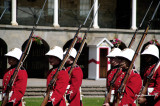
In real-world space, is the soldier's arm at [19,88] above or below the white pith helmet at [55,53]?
below

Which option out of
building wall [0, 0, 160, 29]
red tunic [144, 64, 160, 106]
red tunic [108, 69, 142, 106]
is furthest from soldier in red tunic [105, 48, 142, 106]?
building wall [0, 0, 160, 29]

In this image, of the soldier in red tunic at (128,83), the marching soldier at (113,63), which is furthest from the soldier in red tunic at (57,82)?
the marching soldier at (113,63)

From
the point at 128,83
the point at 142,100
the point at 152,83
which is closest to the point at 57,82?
the point at 128,83

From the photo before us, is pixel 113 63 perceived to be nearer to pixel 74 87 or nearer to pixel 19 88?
pixel 74 87

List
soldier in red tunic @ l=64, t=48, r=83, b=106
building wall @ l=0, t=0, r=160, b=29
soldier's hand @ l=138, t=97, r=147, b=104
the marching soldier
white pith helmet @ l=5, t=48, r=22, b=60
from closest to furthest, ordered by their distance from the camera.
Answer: soldier's hand @ l=138, t=97, r=147, b=104 → white pith helmet @ l=5, t=48, r=22, b=60 → the marching soldier → soldier in red tunic @ l=64, t=48, r=83, b=106 → building wall @ l=0, t=0, r=160, b=29

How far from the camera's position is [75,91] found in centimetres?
847

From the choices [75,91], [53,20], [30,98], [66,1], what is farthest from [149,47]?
[66,1]

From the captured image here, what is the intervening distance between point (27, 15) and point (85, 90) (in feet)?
33.1

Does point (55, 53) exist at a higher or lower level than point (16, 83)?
higher

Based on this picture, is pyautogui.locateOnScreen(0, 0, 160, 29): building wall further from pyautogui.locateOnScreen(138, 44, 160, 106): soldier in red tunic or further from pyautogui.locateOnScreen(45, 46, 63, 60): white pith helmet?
pyautogui.locateOnScreen(138, 44, 160, 106): soldier in red tunic

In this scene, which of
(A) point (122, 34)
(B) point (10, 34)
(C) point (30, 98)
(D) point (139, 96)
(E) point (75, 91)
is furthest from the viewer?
(A) point (122, 34)

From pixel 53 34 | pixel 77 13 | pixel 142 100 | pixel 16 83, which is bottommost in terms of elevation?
pixel 142 100

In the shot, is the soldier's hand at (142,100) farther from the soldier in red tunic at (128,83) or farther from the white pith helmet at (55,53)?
the white pith helmet at (55,53)

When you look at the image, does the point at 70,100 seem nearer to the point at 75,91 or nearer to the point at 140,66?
the point at 75,91
